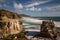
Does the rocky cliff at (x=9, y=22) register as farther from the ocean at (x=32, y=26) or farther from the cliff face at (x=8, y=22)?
the ocean at (x=32, y=26)

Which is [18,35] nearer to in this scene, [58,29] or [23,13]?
[23,13]

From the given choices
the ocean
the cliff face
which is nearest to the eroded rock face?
the cliff face

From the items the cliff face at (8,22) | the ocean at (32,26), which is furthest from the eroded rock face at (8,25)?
the ocean at (32,26)

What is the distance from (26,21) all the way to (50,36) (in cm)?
64

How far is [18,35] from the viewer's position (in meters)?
3.14

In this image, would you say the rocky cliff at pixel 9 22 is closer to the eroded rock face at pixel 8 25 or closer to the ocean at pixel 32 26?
the eroded rock face at pixel 8 25

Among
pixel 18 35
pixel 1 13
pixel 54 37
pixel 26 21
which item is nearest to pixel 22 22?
pixel 26 21

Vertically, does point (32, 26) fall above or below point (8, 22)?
below

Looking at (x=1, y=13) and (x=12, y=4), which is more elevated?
(x=12, y=4)

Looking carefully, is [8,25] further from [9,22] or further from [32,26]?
[32,26]

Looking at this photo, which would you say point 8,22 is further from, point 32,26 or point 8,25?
point 32,26

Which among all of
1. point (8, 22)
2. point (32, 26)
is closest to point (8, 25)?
point (8, 22)

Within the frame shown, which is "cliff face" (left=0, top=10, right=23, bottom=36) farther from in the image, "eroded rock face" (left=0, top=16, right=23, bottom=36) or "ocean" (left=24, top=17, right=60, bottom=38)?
"ocean" (left=24, top=17, right=60, bottom=38)

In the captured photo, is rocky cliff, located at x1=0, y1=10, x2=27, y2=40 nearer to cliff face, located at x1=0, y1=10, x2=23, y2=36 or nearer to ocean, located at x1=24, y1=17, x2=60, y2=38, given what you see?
cliff face, located at x1=0, y1=10, x2=23, y2=36
